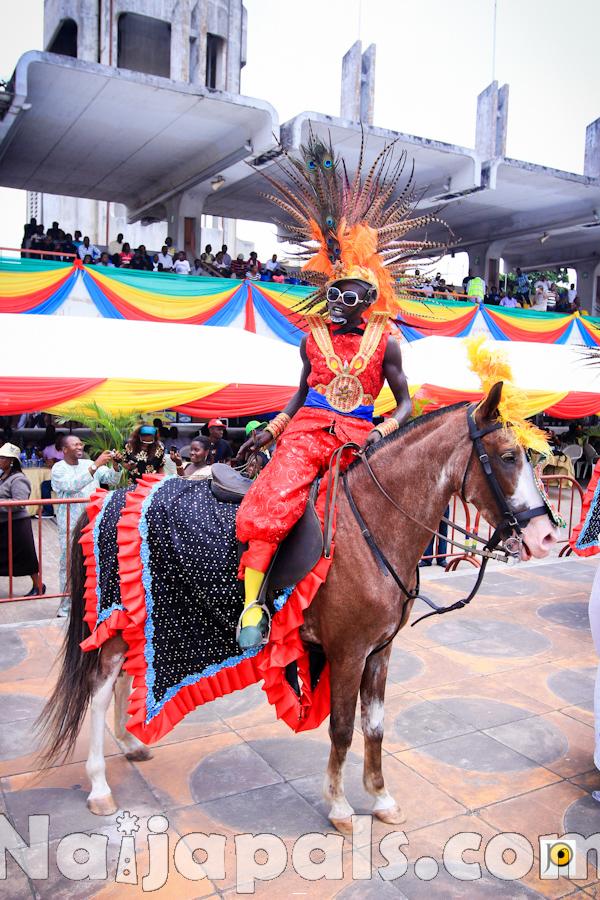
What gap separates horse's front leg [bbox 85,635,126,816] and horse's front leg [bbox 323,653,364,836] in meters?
1.13

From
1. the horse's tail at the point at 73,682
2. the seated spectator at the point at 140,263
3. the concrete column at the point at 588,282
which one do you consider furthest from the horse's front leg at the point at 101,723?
the concrete column at the point at 588,282

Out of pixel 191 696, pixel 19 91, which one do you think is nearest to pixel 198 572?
pixel 191 696

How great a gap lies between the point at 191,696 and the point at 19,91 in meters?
12.7

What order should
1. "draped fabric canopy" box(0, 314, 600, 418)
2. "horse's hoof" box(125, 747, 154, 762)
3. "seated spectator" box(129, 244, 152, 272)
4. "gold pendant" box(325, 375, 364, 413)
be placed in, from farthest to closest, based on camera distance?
"seated spectator" box(129, 244, 152, 272), "draped fabric canopy" box(0, 314, 600, 418), "horse's hoof" box(125, 747, 154, 762), "gold pendant" box(325, 375, 364, 413)

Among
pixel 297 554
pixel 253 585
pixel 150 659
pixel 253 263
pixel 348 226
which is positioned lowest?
pixel 150 659

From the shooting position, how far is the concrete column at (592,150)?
21.1 meters

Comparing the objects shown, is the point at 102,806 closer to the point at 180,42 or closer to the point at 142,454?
the point at 142,454

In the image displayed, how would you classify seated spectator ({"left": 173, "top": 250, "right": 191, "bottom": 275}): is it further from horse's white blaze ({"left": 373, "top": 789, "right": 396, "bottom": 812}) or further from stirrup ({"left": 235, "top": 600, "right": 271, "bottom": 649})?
horse's white blaze ({"left": 373, "top": 789, "right": 396, "bottom": 812})

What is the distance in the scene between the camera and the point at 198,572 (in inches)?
140

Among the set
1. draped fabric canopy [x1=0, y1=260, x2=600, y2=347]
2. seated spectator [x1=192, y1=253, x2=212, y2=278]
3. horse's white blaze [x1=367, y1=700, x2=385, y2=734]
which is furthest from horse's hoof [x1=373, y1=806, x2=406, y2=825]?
seated spectator [x1=192, y1=253, x2=212, y2=278]

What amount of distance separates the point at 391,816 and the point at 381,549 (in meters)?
1.39

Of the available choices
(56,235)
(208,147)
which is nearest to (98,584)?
(56,235)

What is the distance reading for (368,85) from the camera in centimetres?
2189

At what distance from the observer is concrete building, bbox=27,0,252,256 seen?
17.8 metres
